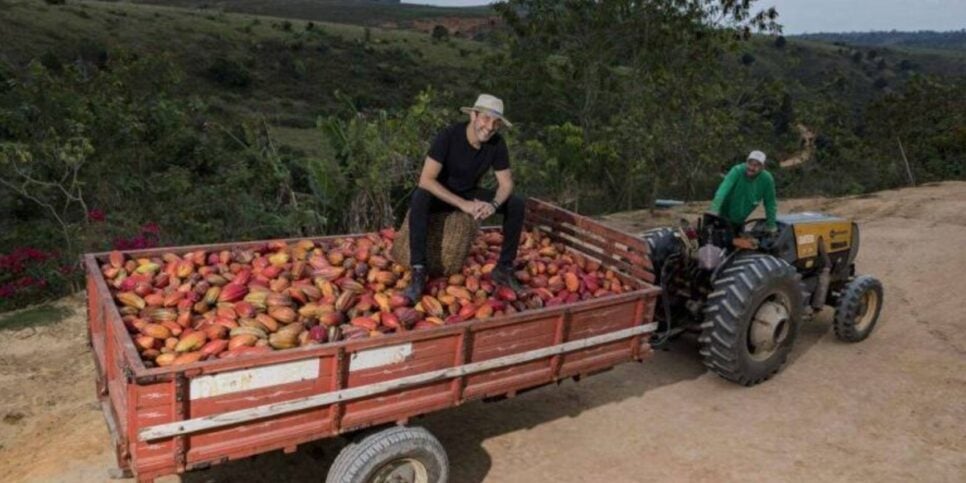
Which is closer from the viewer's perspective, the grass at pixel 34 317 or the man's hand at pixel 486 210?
the man's hand at pixel 486 210

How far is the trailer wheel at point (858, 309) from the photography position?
7777mm

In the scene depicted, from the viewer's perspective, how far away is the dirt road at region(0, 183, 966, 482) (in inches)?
204

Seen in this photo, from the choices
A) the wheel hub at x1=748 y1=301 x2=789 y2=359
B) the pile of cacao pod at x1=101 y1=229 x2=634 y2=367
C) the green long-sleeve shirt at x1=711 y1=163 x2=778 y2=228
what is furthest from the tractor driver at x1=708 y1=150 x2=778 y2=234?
the pile of cacao pod at x1=101 y1=229 x2=634 y2=367

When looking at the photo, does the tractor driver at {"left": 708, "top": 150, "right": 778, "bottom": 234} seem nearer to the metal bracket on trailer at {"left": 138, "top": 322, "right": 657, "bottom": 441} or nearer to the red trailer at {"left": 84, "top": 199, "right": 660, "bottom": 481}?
the red trailer at {"left": 84, "top": 199, "right": 660, "bottom": 481}

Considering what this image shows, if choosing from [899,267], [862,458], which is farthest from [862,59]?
[862,458]

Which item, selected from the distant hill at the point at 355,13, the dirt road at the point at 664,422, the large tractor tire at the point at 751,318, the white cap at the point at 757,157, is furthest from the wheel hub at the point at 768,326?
the distant hill at the point at 355,13

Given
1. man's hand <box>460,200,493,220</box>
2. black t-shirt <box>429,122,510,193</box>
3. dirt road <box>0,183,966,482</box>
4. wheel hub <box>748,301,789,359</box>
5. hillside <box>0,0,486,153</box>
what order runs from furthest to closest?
1. hillside <box>0,0,486,153</box>
2. wheel hub <box>748,301,789,359</box>
3. black t-shirt <box>429,122,510,193</box>
4. man's hand <box>460,200,493,220</box>
5. dirt road <box>0,183,966,482</box>

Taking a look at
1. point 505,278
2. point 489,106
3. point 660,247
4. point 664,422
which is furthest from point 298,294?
point 660,247

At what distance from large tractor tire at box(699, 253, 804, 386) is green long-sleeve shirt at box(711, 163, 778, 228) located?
764 millimetres

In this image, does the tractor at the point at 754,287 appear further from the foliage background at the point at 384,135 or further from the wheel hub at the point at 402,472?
the foliage background at the point at 384,135

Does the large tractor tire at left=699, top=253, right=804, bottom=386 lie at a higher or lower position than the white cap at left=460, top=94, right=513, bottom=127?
lower

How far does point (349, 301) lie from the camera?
4.77 metres

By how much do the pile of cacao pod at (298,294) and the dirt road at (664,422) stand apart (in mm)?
1120

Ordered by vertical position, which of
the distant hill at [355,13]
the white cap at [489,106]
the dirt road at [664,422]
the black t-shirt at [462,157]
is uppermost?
the distant hill at [355,13]
